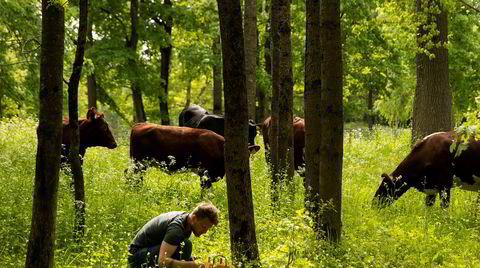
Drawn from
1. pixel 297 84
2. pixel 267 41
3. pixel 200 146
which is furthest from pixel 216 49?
pixel 200 146

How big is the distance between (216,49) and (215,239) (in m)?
21.1

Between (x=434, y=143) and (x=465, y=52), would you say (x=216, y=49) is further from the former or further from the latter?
(x=434, y=143)

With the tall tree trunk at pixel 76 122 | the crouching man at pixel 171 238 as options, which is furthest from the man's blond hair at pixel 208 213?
the tall tree trunk at pixel 76 122

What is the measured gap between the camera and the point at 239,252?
240 inches

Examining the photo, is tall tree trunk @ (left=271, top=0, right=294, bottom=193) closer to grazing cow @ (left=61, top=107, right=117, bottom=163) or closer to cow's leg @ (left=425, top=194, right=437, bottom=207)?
cow's leg @ (left=425, top=194, right=437, bottom=207)

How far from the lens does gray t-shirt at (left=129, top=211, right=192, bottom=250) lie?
6.28 metres

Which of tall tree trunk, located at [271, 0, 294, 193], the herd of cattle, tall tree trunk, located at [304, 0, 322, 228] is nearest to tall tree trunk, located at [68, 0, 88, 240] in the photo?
the herd of cattle

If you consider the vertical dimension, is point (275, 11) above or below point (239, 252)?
above

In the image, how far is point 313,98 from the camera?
→ 834cm

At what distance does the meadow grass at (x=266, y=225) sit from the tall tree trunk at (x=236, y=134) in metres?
0.30

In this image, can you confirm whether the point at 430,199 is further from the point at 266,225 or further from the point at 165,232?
the point at 165,232

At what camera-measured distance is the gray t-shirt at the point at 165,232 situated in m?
6.28

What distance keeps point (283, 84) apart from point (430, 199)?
3654 mm

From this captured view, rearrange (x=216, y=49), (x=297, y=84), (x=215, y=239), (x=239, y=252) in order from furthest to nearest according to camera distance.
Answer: (x=297, y=84) < (x=216, y=49) < (x=215, y=239) < (x=239, y=252)
